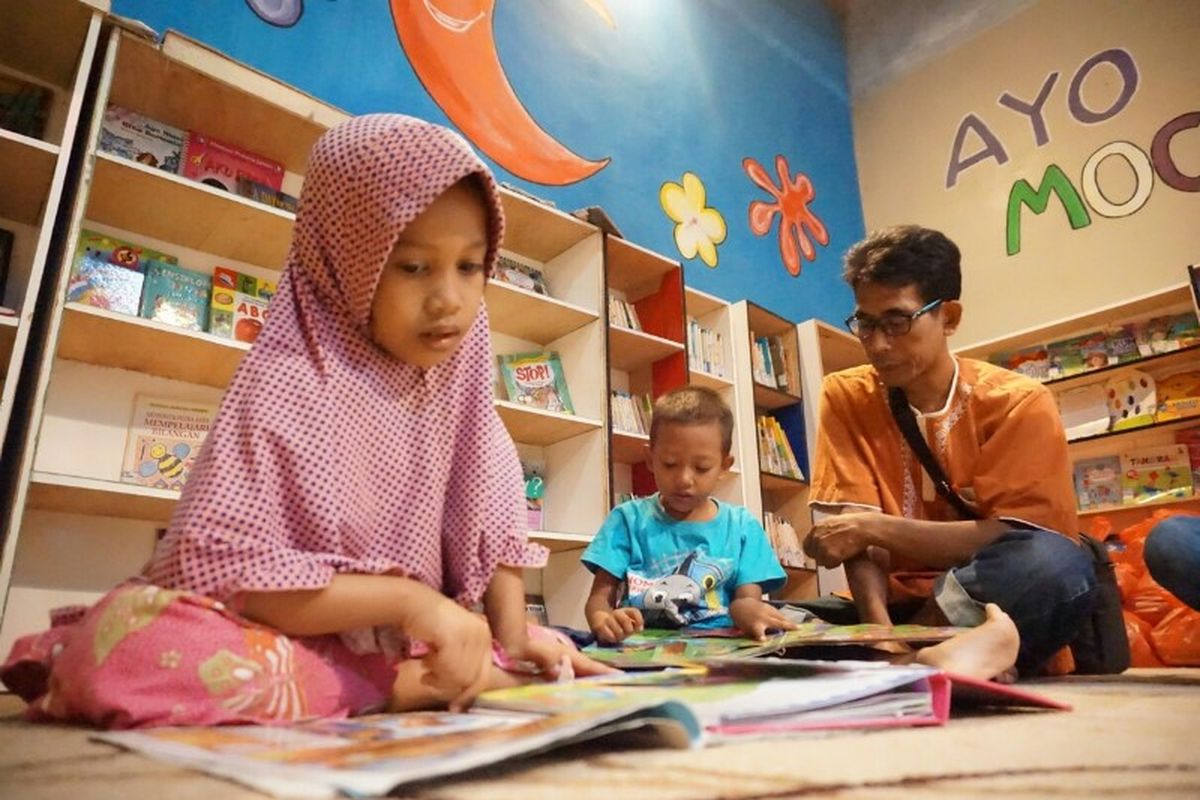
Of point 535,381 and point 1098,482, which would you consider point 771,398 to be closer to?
point 535,381

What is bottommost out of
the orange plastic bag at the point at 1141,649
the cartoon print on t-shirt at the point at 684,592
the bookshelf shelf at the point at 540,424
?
the orange plastic bag at the point at 1141,649

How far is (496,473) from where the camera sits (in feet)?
3.50

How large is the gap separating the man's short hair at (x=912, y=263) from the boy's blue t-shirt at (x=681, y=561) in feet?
2.04

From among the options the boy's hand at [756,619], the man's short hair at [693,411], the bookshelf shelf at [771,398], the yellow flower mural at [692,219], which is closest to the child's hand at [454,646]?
the boy's hand at [756,619]

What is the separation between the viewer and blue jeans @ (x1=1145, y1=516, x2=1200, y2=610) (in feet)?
4.52

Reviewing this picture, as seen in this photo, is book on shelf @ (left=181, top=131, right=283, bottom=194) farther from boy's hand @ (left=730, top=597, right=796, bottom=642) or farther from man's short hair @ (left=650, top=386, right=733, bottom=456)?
boy's hand @ (left=730, top=597, right=796, bottom=642)

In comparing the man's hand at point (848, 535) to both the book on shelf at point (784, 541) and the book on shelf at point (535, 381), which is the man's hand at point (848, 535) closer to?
the book on shelf at point (535, 381)

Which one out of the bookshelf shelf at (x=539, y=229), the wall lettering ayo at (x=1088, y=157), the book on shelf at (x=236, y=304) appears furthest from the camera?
the wall lettering ayo at (x=1088, y=157)

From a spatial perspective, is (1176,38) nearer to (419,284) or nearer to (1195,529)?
(1195,529)

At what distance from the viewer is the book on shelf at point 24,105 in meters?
1.85

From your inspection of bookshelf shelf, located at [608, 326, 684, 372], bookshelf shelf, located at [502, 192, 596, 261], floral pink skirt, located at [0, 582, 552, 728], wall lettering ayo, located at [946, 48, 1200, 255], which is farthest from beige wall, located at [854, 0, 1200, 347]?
floral pink skirt, located at [0, 582, 552, 728]

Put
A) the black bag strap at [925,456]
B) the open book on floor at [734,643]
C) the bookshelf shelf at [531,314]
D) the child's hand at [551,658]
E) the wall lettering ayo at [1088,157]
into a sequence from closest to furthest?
the child's hand at [551,658], the open book on floor at [734,643], the black bag strap at [925,456], the bookshelf shelf at [531,314], the wall lettering ayo at [1088,157]


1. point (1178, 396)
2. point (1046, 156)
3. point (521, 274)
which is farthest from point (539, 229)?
point (1046, 156)

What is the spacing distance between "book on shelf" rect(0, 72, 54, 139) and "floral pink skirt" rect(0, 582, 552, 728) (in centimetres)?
165
